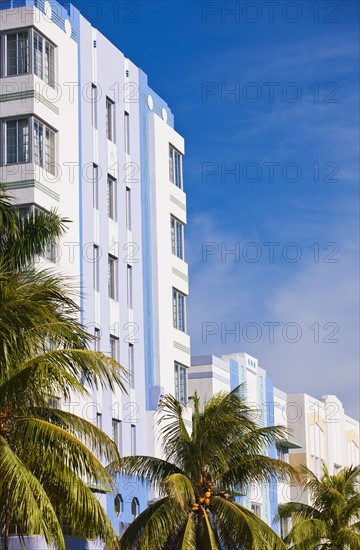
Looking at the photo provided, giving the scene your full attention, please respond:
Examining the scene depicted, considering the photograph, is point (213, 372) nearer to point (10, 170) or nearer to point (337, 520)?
point (337, 520)

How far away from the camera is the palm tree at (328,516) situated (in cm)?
4269

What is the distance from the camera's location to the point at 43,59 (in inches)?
1620

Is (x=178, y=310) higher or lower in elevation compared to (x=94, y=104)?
lower

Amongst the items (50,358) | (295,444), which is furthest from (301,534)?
(295,444)

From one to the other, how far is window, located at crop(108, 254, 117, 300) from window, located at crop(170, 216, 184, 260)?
6.03 meters

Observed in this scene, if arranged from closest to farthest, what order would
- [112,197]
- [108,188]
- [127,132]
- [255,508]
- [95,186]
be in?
[95,186] < [108,188] < [112,197] < [127,132] < [255,508]

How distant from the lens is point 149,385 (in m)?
47.4

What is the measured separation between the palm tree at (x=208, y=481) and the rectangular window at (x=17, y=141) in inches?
389

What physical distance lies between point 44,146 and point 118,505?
12.7m

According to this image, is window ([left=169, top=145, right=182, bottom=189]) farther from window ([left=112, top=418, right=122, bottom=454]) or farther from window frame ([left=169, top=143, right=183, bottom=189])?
window ([left=112, top=418, right=122, bottom=454])

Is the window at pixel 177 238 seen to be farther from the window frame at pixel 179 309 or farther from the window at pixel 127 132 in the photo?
the window at pixel 127 132

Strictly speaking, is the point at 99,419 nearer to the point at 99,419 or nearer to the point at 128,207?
the point at 99,419

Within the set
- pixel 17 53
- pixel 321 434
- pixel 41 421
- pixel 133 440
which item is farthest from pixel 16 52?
pixel 321 434

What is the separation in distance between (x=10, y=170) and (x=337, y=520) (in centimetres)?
1698
